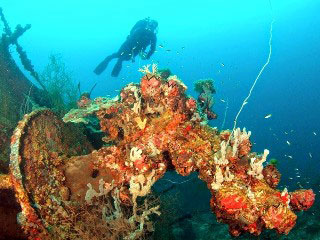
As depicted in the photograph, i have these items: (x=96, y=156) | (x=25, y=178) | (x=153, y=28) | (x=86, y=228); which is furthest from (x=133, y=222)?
(x=153, y=28)

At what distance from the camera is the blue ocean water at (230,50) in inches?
2782

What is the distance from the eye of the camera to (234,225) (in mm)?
3971

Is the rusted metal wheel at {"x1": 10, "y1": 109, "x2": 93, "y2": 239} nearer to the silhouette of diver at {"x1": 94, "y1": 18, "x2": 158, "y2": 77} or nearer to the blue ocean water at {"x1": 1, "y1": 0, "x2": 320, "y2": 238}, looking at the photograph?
the silhouette of diver at {"x1": 94, "y1": 18, "x2": 158, "y2": 77}

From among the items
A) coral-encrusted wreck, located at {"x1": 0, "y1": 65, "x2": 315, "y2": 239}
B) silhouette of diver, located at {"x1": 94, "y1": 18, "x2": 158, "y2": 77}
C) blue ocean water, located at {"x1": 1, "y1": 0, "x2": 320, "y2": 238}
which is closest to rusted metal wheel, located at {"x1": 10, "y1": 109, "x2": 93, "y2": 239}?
coral-encrusted wreck, located at {"x1": 0, "y1": 65, "x2": 315, "y2": 239}

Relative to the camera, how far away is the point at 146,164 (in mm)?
4387

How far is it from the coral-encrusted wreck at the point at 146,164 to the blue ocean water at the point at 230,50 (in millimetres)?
35284

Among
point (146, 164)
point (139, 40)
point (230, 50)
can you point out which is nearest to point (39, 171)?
point (146, 164)

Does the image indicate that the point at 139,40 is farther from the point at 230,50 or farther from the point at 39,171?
the point at 230,50

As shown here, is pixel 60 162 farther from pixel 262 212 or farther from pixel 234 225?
pixel 262 212

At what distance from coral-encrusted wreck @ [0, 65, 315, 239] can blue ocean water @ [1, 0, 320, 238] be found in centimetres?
3528

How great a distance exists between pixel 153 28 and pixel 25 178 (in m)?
10.5

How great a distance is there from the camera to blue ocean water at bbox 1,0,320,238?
70675 millimetres

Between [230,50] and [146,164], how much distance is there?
405 feet

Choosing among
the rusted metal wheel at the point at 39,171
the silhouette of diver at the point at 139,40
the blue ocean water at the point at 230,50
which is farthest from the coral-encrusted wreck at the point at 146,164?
the blue ocean water at the point at 230,50
